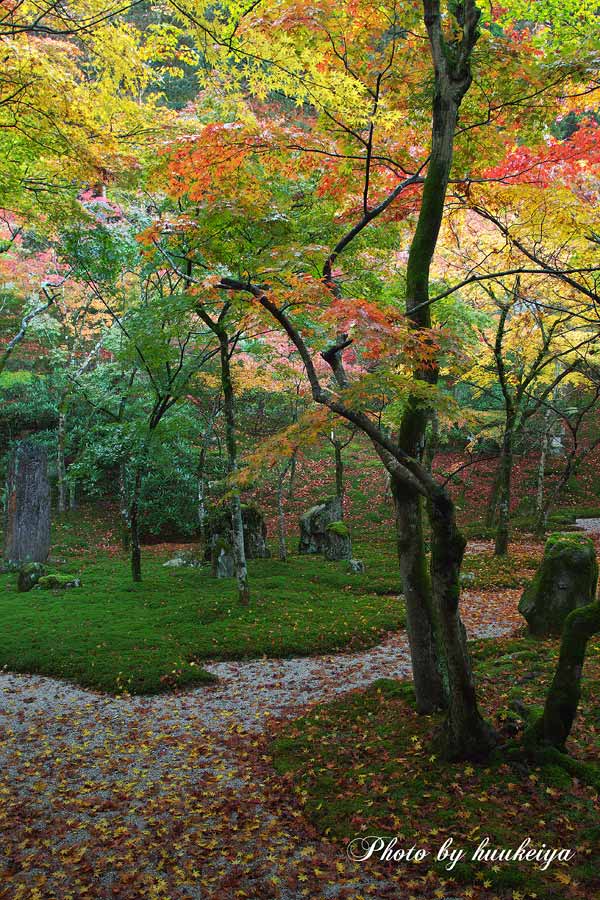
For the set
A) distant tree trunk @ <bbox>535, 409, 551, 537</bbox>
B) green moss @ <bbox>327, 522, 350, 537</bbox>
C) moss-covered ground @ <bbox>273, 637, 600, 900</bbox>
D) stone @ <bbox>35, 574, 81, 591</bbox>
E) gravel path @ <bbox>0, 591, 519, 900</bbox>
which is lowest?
gravel path @ <bbox>0, 591, 519, 900</bbox>

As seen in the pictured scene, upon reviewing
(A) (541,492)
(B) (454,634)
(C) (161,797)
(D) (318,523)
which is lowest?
(C) (161,797)

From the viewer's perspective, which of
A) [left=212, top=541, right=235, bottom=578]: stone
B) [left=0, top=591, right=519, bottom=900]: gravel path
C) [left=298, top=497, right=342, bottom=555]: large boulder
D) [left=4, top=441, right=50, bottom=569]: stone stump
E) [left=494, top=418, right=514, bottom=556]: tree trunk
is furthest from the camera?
[left=298, top=497, right=342, bottom=555]: large boulder

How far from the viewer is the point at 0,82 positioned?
4.51m

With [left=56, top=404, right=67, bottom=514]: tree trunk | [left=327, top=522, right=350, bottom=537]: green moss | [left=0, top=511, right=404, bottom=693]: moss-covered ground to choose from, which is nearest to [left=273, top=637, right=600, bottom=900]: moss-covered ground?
[left=0, top=511, right=404, bottom=693]: moss-covered ground

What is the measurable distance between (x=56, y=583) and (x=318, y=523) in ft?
21.9

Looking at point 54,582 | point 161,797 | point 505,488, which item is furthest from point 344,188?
point 54,582

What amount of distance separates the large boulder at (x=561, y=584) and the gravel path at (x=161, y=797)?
2.09 m

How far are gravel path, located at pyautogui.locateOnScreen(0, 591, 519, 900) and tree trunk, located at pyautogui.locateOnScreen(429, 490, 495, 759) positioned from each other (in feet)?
4.21

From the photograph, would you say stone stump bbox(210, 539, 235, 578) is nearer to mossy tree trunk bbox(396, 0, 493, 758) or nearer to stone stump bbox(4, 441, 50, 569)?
stone stump bbox(4, 441, 50, 569)

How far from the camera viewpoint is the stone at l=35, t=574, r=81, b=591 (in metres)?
11.8

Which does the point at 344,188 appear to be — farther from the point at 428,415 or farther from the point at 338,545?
the point at 338,545

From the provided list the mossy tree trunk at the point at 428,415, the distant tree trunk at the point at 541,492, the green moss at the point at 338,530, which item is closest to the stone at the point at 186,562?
the green moss at the point at 338,530

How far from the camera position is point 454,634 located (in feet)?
13.4

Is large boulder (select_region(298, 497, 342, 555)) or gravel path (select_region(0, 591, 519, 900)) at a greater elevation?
large boulder (select_region(298, 497, 342, 555))
